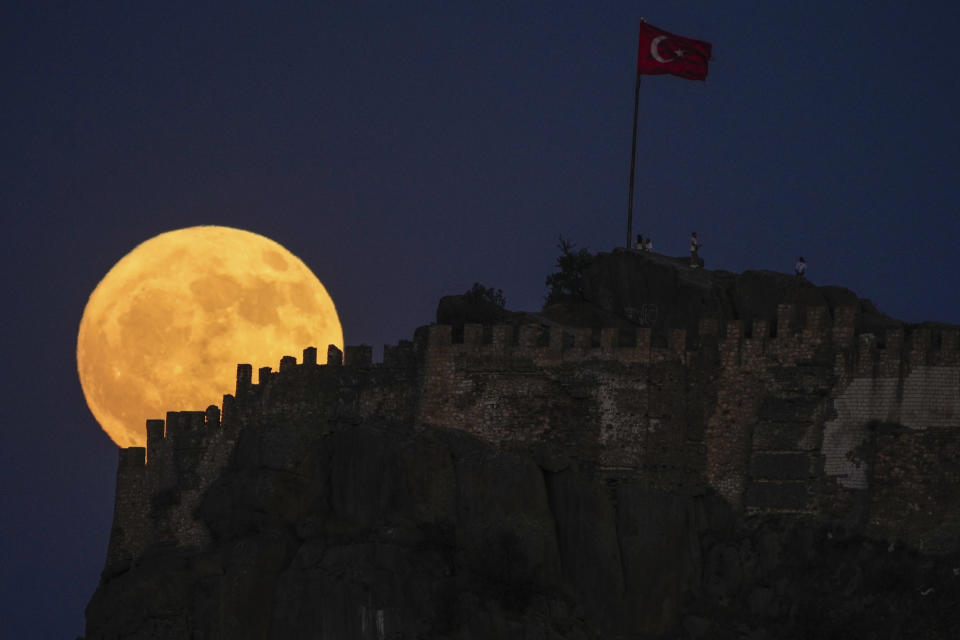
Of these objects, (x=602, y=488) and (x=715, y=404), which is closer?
(x=602, y=488)

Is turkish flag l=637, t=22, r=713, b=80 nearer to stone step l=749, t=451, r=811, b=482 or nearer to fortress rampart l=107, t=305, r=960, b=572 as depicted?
fortress rampart l=107, t=305, r=960, b=572

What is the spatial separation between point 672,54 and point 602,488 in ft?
64.5

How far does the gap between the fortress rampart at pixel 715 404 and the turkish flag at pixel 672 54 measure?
1204 centimetres

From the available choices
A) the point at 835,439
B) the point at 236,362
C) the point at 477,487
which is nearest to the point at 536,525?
the point at 477,487

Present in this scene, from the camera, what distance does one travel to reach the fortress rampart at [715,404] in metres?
95.1

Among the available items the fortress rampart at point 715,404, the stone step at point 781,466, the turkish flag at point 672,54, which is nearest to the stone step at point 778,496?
the fortress rampart at point 715,404

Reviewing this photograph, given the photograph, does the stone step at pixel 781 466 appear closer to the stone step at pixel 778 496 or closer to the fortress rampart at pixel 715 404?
the fortress rampart at pixel 715 404

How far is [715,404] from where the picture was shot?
98500 millimetres

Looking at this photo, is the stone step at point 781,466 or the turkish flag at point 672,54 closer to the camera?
the stone step at point 781,466

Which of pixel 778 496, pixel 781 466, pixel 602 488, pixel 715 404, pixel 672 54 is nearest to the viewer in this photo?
pixel 778 496

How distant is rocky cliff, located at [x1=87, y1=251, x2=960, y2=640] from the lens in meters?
94.6

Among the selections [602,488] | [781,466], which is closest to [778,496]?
[781,466]

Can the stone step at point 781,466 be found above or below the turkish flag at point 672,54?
below

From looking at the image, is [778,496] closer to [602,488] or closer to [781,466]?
[781,466]
